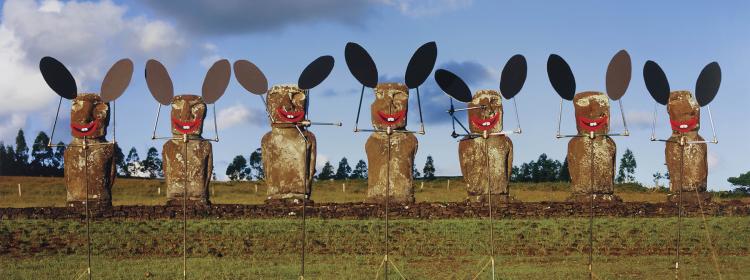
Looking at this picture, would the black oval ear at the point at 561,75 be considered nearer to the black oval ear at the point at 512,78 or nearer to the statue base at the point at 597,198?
the black oval ear at the point at 512,78

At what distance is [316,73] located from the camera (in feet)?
74.7

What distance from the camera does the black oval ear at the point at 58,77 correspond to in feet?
71.4

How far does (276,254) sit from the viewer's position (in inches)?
1033

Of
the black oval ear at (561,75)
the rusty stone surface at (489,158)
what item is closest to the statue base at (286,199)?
the rusty stone surface at (489,158)

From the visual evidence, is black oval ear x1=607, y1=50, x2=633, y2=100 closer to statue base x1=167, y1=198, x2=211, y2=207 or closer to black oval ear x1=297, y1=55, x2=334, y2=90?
black oval ear x1=297, y1=55, x2=334, y2=90

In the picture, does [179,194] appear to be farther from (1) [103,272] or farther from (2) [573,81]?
(2) [573,81]

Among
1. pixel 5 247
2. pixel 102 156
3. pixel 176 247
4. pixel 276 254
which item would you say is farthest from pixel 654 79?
pixel 102 156

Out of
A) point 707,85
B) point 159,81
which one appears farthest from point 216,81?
point 707,85

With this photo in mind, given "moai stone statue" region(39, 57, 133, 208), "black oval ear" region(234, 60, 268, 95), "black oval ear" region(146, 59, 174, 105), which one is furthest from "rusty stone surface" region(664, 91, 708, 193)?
"black oval ear" region(146, 59, 174, 105)

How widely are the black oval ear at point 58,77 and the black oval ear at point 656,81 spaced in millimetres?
A: 12101

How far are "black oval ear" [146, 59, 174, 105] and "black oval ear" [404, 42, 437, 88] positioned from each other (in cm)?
482

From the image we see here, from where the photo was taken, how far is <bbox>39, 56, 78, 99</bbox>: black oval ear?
2175 cm

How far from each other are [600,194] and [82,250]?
1731 cm

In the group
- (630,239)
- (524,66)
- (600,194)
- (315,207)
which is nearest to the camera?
(524,66)
